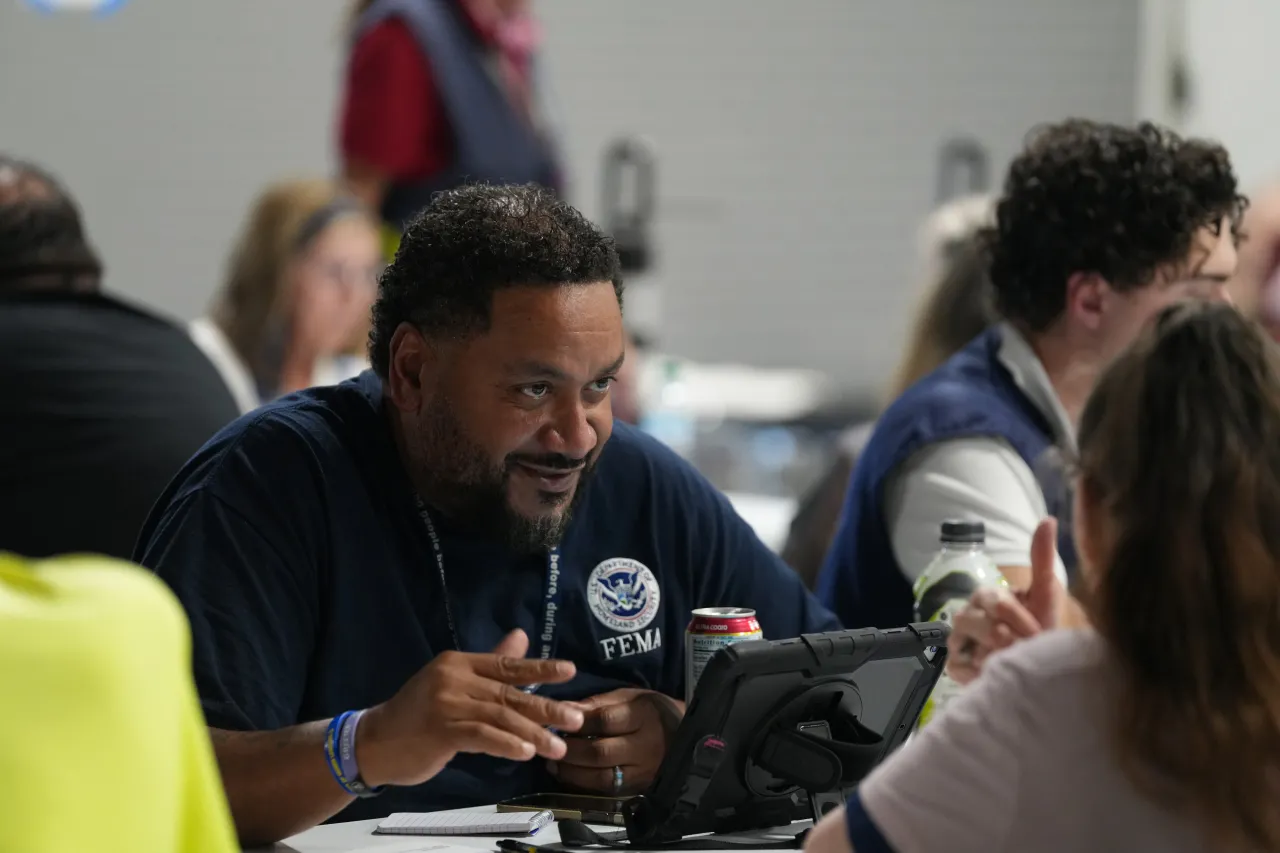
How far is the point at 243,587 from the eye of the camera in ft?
7.08

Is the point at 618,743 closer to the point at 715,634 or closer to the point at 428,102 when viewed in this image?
the point at 715,634

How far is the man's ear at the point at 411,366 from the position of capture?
2334 millimetres

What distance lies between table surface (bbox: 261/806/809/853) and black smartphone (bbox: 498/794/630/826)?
0.11 feet

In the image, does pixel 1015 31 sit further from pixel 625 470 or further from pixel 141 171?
pixel 625 470

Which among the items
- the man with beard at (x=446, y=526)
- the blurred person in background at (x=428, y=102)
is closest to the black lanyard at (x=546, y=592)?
the man with beard at (x=446, y=526)

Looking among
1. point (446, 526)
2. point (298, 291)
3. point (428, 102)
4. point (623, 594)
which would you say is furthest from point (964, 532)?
point (428, 102)

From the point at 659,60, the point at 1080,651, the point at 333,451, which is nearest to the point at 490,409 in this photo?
the point at 333,451

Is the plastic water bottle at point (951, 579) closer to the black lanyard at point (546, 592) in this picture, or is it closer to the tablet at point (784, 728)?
the tablet at point (784, 728)

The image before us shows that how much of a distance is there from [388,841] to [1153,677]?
95cm

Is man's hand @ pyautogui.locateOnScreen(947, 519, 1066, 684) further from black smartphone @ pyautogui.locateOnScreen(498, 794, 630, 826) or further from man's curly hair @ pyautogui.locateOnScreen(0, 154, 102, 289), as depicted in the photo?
man's curly hair @ pyautogui.locateOnScreen(0, 154, 102, 289)

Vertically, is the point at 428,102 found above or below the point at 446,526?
above

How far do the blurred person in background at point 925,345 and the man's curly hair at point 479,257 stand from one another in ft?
4.01

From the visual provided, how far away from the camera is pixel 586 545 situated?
246 centimetres

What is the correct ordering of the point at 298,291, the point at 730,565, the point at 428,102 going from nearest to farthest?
the point at 730,565
the point at 298,291
the point at 428,102
